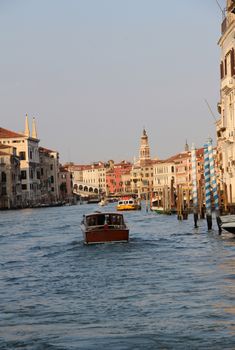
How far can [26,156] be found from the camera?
117875mm

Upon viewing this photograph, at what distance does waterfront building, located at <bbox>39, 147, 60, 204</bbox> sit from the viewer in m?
131

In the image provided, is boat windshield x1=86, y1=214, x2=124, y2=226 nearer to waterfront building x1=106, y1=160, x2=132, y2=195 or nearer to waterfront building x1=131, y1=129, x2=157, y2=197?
waterfront building x1=131, y1=129, x2=157, y2=197

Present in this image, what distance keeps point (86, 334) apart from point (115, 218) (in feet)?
49.2

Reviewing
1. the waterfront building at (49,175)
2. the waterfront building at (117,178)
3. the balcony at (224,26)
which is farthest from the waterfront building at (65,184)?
the balcony at (224,26)

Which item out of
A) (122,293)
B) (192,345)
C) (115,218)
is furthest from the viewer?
(115,218)

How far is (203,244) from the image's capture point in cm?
2439

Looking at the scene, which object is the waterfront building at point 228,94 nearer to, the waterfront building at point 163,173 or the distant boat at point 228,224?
the distant boat at point 228,224

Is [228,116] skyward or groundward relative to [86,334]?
skyward

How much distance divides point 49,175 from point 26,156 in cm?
2007

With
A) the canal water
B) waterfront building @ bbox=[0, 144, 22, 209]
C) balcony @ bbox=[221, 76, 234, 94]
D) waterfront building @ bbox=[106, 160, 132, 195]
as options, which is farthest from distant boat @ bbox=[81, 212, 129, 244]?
waterfront building @ bbox=[106, 160, 132, 195]

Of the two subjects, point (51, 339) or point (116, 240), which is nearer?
point (51, 339)

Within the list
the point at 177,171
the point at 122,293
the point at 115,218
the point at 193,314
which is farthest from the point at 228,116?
the point at 177,171

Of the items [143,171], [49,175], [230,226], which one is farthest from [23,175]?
[230,226]

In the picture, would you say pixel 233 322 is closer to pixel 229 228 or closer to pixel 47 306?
pixel 47 306
